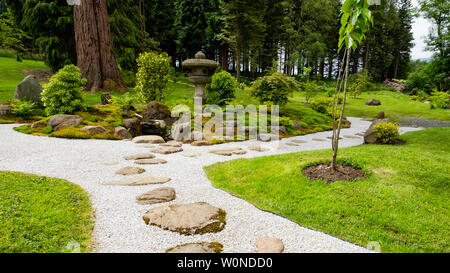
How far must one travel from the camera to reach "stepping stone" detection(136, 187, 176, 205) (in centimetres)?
341

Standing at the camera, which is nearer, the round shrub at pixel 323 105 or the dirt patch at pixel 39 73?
the round shrub at pixel 323 105

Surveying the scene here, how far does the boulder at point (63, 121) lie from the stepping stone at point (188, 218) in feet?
20.1

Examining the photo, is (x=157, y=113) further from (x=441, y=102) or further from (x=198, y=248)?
(x=441, y=102)

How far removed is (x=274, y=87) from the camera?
31.6 feet

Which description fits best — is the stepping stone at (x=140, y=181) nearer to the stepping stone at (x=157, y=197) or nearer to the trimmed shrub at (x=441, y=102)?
the stepping stone at (x=157, y=197)

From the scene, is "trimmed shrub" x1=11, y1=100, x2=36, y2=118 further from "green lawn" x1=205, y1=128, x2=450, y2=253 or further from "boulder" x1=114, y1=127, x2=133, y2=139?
"green lawn" x1=205, y1=128, x2=450, y2=253

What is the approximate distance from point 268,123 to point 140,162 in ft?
16.7

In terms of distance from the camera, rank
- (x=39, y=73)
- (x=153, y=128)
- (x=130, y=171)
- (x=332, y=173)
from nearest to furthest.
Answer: (x=332, y=173) → (x=130, y=171) → (x=153, y=128) → (x=39, y=73)

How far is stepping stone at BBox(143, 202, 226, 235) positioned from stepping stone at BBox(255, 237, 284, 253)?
481 mm

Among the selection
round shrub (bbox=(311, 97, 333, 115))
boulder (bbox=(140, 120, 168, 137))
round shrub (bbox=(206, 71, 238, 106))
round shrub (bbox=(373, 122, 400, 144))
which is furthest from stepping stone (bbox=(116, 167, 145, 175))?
round shrub (bbox=(311, 97, 333, 115))

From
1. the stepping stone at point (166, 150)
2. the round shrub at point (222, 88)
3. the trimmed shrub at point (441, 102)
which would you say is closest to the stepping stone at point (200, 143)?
the stepping stone at point (166, 150)

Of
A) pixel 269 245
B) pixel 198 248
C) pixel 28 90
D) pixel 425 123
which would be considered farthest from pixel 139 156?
pixel 425 123

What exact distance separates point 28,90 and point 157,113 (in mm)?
5024

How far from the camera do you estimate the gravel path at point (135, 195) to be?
2523 millimetres
